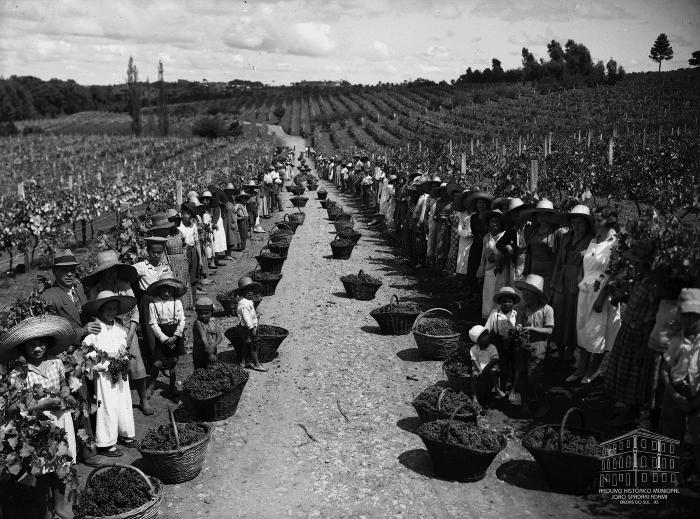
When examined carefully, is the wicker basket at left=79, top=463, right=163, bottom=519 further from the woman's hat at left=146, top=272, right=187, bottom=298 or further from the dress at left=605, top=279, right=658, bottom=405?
the dress at left=605, top=279, right=658, bottom=405

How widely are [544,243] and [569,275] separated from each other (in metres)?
0.77

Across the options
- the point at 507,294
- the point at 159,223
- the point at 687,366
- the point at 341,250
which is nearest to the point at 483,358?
the point at 507,294

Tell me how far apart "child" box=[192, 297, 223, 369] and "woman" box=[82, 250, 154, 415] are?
27.5 inches

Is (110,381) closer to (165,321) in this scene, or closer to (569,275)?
(165,321)

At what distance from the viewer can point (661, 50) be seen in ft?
332

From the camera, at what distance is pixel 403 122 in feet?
220

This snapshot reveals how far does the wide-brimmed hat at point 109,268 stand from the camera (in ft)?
24.3

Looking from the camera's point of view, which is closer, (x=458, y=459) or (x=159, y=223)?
(x=458, y=459)

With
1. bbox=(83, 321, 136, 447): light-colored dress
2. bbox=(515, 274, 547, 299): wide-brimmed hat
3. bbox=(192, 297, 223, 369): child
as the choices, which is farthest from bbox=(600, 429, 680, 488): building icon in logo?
bbox=(83, 321, 136, 447): light-colored dress

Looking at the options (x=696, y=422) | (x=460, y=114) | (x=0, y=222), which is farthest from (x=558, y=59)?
(x=696, y=422)

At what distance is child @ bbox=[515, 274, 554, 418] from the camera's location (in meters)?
7.07

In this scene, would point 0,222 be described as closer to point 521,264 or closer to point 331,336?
point 331,336

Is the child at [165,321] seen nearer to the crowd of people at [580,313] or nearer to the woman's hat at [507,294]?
the crowd of people at [580,313]

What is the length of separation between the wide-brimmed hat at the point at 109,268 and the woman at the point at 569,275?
219 inches
